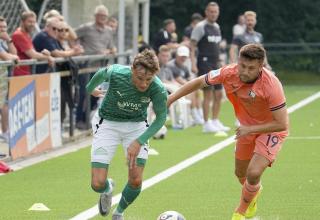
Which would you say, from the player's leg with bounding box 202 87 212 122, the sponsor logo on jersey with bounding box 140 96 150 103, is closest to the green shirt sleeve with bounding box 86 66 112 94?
the sponsor logo on jersey with bounding box 140 96 150 103

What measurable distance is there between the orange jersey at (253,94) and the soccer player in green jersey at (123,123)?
0.57 metres

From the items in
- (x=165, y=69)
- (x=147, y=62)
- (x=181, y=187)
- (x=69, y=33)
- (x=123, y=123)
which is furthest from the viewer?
(x=165, y=69)

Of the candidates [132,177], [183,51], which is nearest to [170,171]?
[132,177]

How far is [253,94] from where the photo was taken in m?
10.1

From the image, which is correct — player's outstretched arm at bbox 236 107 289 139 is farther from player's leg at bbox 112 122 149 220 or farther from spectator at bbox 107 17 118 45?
spectator at bbox 107 17 118 45

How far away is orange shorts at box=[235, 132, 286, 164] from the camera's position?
33.7ft

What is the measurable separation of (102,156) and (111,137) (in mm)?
208

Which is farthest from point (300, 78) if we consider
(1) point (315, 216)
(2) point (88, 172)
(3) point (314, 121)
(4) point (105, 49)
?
(1) point (315, 216)

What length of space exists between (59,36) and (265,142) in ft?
27.8

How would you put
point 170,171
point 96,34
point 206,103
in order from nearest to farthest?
point 170,171
point 96,34
point 206,103

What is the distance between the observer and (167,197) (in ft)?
40.1

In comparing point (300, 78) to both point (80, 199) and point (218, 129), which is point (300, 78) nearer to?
point (218, 129)

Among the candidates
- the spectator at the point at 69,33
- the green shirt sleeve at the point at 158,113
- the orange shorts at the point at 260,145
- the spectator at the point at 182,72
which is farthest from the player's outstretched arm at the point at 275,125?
the spectator at the point at 182,72

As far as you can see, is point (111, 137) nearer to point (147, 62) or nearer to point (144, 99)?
point (144, 99)
